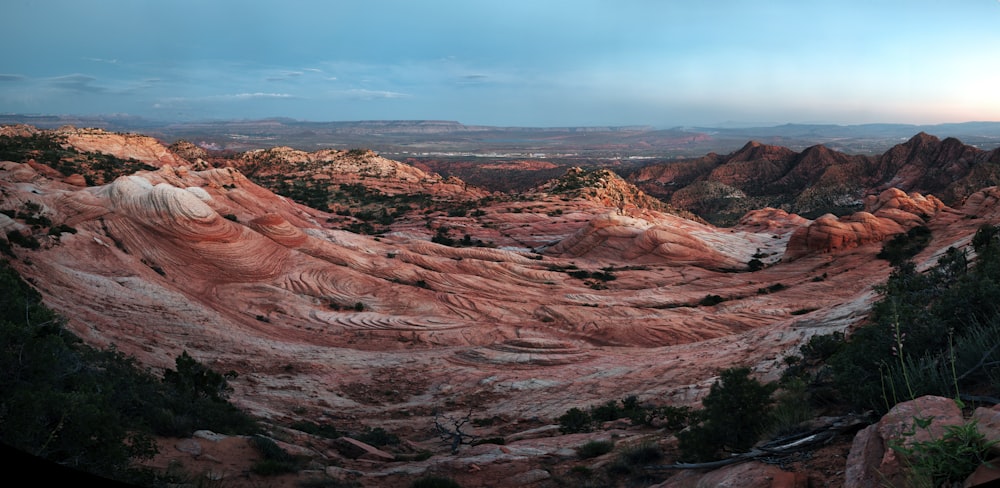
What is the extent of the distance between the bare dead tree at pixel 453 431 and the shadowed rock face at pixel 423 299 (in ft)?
2.49

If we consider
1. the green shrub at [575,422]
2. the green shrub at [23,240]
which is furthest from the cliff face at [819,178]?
the green shrub at [23,240]

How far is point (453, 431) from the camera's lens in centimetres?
1310

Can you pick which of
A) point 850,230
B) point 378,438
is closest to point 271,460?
point 378,438

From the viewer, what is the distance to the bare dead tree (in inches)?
462

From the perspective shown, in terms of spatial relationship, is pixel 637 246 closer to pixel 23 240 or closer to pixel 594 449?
pixel 594 449

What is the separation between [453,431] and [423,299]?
1433cm

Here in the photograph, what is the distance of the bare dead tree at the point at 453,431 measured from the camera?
11.7 m

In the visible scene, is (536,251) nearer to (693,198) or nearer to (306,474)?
(306,474)

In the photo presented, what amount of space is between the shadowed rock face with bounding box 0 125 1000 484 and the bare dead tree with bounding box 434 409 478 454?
76 centimetres

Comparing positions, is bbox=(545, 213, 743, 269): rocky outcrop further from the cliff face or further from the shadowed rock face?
the cliff face

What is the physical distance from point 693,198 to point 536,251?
6333 cm

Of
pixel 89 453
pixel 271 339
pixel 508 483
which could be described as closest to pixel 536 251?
pixel 271 339

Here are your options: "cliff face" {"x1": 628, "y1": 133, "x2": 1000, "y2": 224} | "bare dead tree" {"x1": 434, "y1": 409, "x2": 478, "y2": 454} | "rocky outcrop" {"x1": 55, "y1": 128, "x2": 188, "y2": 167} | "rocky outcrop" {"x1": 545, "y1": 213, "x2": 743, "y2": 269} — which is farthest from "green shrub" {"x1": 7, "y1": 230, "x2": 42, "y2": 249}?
"cliff face" {"x1": 628, "y1": 133, "x2": 1000, "y2": 224}

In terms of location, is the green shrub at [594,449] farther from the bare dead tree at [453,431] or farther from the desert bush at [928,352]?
the desert bush at [928,352]
